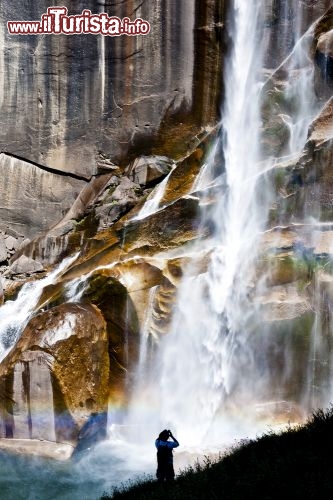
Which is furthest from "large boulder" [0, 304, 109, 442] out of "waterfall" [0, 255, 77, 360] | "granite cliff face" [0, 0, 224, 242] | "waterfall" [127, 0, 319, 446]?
"granite cliff face" [0, 0, 224, 242]

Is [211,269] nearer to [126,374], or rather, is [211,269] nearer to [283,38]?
[126,374]

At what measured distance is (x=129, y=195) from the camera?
1761cm

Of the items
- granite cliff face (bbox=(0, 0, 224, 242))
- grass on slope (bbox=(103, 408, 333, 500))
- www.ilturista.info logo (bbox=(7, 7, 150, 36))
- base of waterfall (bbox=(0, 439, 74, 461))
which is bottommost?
grass on slope (bbox=(103, 408, 333, 500))

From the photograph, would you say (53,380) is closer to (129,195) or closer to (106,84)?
(129,195)

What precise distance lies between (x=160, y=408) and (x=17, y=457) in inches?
127

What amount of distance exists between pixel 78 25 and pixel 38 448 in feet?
39.7

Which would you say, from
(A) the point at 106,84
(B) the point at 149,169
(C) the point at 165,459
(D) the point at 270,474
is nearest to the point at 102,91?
(A) the point at 106,84

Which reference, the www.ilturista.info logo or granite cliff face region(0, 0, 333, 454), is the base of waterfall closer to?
granite cliff face region(0, 0, 333, 454)

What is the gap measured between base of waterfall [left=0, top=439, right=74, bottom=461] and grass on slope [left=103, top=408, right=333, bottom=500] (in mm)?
4376

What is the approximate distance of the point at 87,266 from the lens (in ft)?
48.7

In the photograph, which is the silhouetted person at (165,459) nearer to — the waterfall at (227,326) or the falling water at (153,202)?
the waterfall at (227,326)

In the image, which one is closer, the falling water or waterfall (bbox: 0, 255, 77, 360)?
waterfall (bbox: 0, 255, 77, 360)

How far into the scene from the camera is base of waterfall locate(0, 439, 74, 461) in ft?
41.5

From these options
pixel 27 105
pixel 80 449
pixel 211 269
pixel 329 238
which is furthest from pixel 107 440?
pixel 27 105
